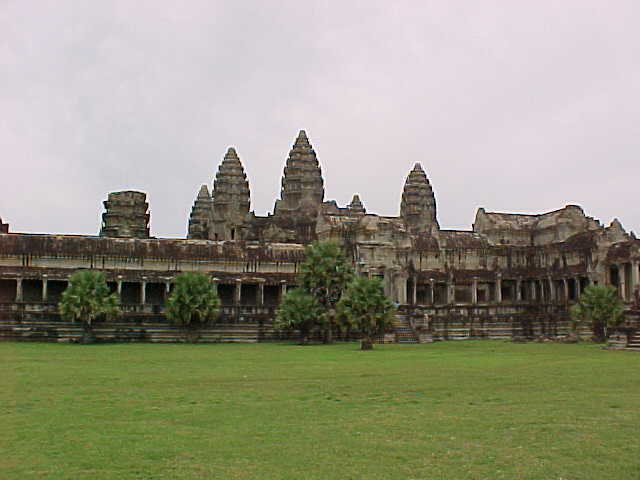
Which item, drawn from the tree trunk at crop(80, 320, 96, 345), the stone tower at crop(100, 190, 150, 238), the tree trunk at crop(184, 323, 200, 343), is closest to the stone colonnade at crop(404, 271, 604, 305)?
the tree trunk at crop(184, 323, 200, 343)

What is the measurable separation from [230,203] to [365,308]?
162 feet

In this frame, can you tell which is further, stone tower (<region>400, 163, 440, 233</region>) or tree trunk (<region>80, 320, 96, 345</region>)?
stone tower (<region>400, 163, 440, 233</region>)

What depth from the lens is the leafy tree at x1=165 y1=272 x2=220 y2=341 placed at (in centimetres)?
5406

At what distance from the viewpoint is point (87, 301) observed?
5178 centimetres

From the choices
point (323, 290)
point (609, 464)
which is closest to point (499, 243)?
point (323, 290)

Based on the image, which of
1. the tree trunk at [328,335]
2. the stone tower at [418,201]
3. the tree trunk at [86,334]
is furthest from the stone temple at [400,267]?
the stone tower at [418,201]

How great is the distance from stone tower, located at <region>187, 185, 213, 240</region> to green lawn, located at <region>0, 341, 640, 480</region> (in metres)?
74.0

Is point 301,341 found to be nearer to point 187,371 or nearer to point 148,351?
point 148,351

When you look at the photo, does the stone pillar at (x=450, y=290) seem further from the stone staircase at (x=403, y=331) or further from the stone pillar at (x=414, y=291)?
the stone staircase at (x=403, y=331)

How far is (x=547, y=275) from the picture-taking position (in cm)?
7081

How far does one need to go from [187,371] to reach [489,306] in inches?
1626

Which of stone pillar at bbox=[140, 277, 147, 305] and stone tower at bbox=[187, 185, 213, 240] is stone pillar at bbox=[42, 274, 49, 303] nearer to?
stone pillar at bbox=[140, 277, 147, 305]

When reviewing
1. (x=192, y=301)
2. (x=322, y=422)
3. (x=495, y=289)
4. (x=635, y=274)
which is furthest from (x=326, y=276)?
(x=322, y=422)

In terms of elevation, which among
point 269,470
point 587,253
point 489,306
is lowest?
point 269,470
